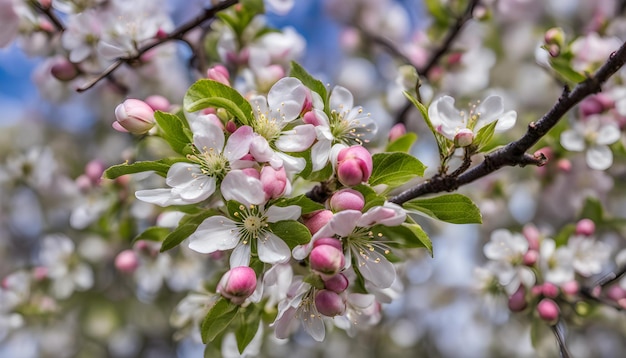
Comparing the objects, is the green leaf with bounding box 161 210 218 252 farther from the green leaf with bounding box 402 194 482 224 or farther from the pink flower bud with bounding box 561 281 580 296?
the pink flower bud with bounding box 561 281 580 296

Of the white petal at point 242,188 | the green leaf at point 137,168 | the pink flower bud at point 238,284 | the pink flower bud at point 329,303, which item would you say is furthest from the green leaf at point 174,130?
the pink flower bud at point 329,303

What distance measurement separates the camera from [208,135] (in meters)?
0.95

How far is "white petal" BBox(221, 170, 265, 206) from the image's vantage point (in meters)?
0.87

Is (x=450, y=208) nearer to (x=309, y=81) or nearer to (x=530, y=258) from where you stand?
(x=309, y=81)

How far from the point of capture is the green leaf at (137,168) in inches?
36.6

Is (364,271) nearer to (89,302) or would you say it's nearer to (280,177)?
(280,177)

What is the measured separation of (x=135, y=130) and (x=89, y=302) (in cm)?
227

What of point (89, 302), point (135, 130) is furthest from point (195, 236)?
point (89, 302)

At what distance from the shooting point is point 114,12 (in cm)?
155

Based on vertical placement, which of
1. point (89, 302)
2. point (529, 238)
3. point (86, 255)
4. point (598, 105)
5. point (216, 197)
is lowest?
point (89, 302)

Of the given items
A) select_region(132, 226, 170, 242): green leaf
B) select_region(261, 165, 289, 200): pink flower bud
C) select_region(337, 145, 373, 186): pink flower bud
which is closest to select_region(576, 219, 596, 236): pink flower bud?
select_region(337, 145, 373, 186): pink flower bud

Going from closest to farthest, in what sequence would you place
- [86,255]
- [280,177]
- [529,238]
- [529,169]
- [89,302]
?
[280,177] → [529,238] → [529,169] → [86,255] → [89,302]

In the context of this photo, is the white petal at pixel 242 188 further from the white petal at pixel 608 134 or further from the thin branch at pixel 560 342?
the white petal at pixel 608 134

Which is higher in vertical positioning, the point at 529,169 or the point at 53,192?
the point at 529,169
